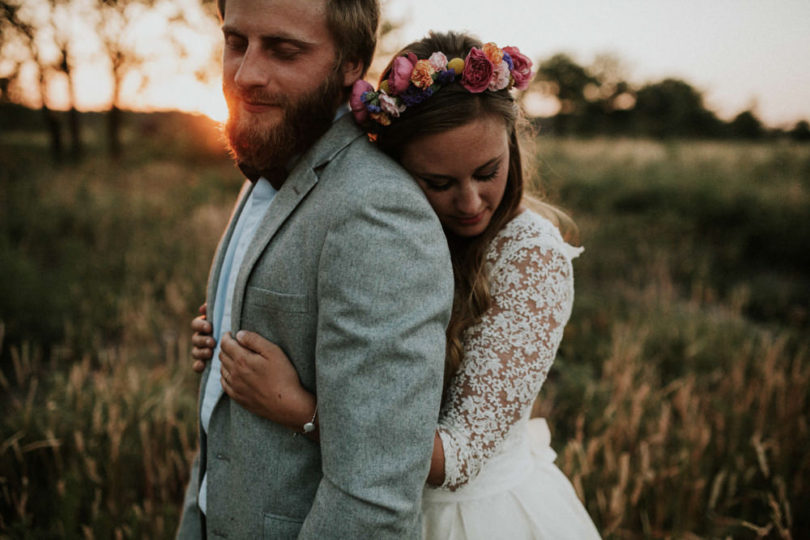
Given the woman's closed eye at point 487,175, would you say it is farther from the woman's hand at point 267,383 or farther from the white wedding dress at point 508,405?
the woman's hand at point 267,383

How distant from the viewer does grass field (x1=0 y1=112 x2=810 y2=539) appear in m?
2.79

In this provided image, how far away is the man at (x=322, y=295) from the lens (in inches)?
44.6

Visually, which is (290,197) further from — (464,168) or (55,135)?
(55,135)

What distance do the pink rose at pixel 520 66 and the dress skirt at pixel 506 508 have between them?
1244 mm

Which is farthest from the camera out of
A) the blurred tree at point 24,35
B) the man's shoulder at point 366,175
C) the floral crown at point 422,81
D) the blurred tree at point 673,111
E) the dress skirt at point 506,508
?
the blurred tree at point 673,111

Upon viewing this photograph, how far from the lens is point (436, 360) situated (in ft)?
3.93

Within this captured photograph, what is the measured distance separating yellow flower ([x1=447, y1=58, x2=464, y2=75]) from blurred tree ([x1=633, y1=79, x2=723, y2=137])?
50.0 m

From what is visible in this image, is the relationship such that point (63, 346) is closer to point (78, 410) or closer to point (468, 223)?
point (78, 410)

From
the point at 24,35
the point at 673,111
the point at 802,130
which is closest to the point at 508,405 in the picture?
the point at 24,35

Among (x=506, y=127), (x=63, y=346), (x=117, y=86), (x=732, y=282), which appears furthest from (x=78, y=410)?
(x=117, y=86)

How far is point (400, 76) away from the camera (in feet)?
5.31

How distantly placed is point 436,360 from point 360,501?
0.35 metres

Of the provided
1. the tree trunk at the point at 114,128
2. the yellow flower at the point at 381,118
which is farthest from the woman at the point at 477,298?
the tree trunk at the point at 114,128

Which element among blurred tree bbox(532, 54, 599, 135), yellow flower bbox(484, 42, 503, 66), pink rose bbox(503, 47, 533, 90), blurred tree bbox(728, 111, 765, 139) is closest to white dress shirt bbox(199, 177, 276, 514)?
yellow flower bbox(484, 42, 503, 66)
